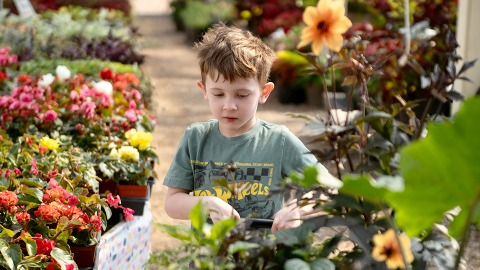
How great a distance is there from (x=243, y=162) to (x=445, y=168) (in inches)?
56.9

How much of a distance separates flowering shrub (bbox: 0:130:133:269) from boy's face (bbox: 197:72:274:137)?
2.65 ft

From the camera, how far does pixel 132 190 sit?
423 centimetres

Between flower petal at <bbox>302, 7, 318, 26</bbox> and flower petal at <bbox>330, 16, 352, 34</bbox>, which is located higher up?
flower petal at <bbox>302, 7, 318, 26</bbox>

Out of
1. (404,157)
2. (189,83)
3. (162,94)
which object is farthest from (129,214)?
(189,83)

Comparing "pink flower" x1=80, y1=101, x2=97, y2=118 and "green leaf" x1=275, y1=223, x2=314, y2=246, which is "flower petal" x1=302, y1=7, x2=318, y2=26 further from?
"pink flower" x1=80, y1=101, x2=97, y2=118

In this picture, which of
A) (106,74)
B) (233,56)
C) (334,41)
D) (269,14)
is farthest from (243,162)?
(269,14)

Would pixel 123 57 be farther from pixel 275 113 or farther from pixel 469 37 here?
pixel 469 37

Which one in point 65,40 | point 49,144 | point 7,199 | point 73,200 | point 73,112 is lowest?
point 65,40

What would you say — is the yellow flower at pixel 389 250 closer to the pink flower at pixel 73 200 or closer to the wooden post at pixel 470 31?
the pink flower at pixel 73 200

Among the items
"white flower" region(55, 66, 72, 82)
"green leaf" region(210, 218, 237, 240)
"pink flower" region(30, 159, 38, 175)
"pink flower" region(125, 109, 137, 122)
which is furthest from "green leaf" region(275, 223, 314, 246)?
"white flower" region(55, 66, 72, 82)

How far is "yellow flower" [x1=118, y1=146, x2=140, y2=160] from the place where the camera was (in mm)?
4219

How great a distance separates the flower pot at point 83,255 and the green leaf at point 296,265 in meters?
Result: 1.87

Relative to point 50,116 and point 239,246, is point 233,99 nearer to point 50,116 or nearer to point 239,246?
point 239,246

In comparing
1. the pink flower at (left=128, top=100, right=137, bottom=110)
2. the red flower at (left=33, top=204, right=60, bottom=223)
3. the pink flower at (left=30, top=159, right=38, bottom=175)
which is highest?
the red flower at (left=33, top=204, right=60, bottom=223)
